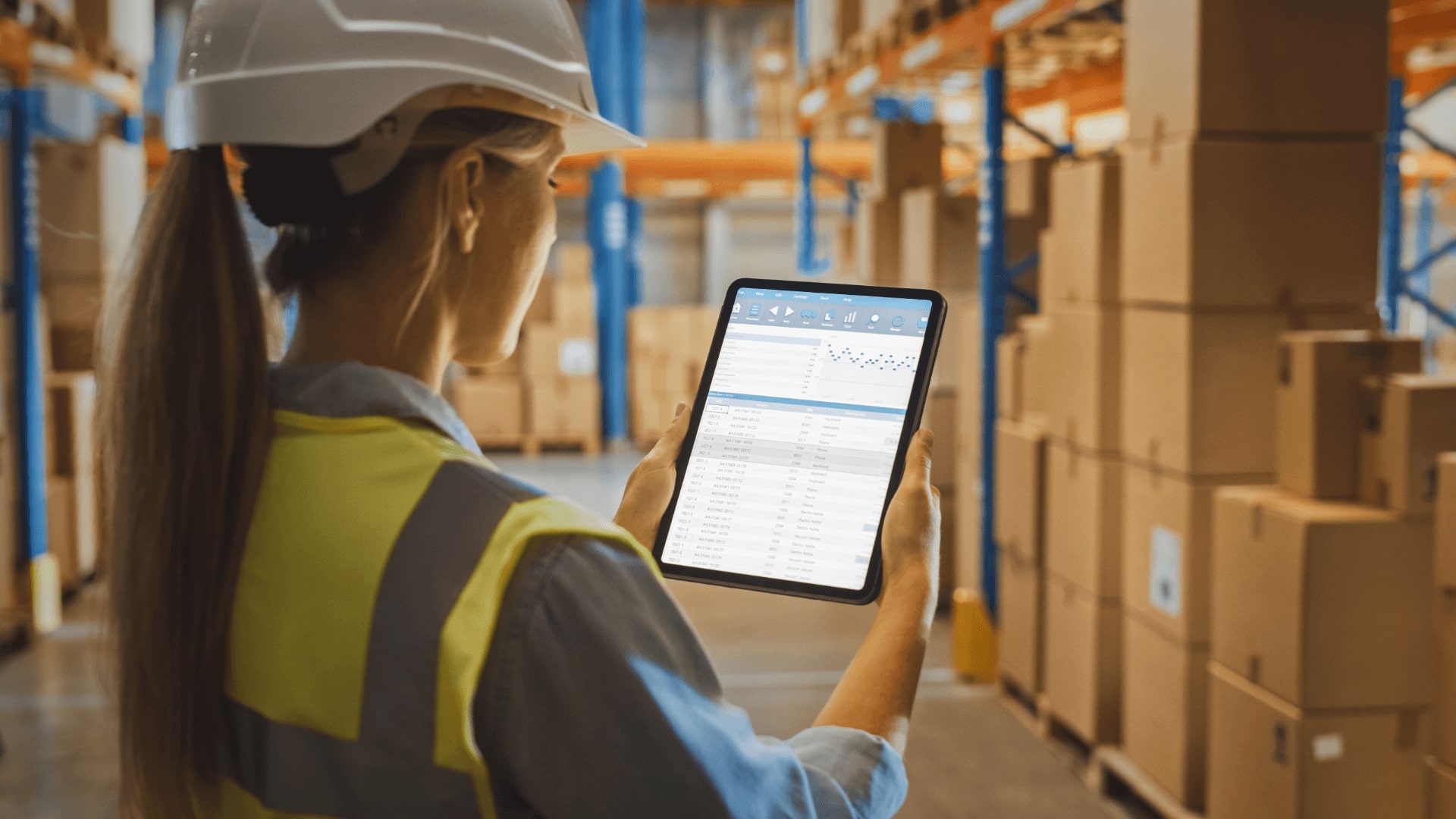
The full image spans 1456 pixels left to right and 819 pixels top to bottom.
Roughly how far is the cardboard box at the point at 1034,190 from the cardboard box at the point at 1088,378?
125 cm

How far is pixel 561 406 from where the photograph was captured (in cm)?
1270

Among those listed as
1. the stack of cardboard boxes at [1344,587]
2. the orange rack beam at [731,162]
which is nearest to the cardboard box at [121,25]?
the orange rack beam at [731,162]

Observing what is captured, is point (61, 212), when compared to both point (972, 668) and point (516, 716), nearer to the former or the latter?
point (972, 668)

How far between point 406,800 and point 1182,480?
10.9 feet

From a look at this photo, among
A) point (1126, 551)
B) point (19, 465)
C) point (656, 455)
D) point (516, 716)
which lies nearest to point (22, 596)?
point (19, 465)

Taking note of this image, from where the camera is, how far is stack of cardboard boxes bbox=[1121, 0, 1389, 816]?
3691mm

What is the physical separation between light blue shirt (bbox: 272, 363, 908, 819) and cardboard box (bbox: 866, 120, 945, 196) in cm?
658

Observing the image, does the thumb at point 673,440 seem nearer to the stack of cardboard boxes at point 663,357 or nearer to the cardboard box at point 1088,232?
the cardboard box at point 1088,232

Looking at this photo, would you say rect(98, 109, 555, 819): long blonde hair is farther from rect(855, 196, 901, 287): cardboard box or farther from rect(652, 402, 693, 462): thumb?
rect(855, 196, 901, 287): cardboard box

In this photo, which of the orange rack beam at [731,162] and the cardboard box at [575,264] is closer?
the cardboard box at [575,264]

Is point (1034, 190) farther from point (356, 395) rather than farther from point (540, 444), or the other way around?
point (540, 444)

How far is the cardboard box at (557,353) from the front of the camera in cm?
1242

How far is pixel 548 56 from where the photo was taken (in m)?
1.03

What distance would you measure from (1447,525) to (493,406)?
10557 mm
